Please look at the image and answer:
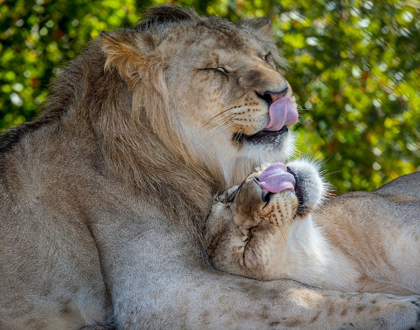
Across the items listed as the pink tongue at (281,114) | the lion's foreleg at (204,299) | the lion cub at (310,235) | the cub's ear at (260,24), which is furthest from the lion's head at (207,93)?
the lion's foreleg at (204,299)

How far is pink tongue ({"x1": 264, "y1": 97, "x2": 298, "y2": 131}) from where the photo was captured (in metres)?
3.73

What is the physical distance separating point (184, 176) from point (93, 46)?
888 mm

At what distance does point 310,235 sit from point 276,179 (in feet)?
1.24

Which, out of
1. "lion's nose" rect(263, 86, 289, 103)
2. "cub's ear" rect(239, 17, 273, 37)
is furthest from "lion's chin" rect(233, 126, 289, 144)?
"cub's ear" rect(239, 17, 273, 37)

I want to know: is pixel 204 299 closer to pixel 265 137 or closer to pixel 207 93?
pixel 265 137

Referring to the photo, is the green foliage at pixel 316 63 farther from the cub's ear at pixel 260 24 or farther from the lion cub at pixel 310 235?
the lion cub at pixel 310 235

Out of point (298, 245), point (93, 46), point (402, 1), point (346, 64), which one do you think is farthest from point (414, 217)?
point (346, 64)

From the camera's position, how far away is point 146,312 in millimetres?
3443

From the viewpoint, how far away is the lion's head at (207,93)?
376 cm

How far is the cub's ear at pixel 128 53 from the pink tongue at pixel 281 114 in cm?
64

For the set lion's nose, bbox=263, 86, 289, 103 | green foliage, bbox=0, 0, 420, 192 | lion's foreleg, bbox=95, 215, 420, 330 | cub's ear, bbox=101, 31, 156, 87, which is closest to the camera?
lion's foreleg, bbox=95, 215, 420, 330

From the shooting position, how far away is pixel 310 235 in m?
3.78

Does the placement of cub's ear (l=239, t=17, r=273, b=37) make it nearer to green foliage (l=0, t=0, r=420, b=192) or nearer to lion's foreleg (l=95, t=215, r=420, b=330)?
lion's foreleg (l=95, t=215, r=420, b=330)

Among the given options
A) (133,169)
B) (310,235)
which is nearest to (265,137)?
(310,235)
